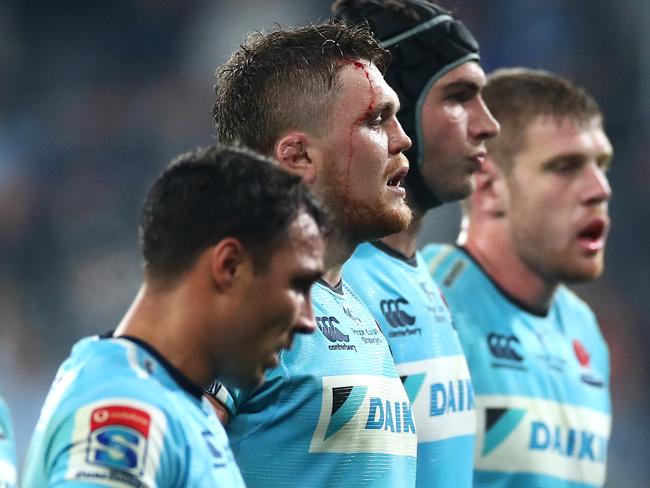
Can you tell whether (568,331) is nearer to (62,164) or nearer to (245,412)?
(245,412)

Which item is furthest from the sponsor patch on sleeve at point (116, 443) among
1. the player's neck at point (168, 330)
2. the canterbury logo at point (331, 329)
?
the canterbury logo at point (331, 329)

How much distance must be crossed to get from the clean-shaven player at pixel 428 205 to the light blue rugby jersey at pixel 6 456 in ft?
3.55

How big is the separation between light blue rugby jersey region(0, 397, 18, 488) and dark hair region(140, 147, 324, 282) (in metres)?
1.25

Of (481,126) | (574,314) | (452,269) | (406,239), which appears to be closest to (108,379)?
(406,239)

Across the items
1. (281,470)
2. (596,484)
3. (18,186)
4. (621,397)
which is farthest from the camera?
(18,186)

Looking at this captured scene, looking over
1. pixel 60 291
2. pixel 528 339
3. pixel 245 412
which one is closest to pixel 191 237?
pixel 245 412

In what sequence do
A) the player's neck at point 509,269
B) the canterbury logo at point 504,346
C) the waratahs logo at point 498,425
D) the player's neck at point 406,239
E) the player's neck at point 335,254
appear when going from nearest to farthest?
the player's neck at point 335,254
the player's neck at point 406,239
the waratahs logo at point 498,425
the canterbury logo at point 504,346
the player's neck at point 509,269

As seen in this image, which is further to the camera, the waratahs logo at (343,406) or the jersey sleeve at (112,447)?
the waratahs logo at (343,406)

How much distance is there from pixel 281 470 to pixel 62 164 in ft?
21.7

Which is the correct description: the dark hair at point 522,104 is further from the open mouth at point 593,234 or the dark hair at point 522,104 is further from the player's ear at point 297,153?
the player's ear at point 297,153

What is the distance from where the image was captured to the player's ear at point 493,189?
17.3ft

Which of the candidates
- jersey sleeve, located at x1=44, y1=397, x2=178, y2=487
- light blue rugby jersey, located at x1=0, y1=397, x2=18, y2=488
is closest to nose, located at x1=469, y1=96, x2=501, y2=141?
light blue rugby jersey, located at x1=0, y1=397, x2=18, y2=488

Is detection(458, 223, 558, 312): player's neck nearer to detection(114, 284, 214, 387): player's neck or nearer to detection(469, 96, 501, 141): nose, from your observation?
detection(469, 96, 501, 141): nose

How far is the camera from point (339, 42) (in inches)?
135
